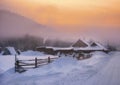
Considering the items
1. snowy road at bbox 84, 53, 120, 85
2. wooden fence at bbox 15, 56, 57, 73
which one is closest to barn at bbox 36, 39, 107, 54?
snowy road at bbox 84, 53, 120, 85

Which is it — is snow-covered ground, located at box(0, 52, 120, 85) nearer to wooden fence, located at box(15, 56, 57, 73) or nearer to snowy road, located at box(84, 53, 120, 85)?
snowy road, located at box(84, 53, 120, 85)

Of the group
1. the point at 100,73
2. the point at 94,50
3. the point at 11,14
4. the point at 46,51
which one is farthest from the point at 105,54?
the point at 11,14

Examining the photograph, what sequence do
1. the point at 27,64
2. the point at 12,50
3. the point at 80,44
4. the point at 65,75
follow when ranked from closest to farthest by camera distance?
the point at 65,75, the point at 80,44, the point at 12,50, the point at 27,64

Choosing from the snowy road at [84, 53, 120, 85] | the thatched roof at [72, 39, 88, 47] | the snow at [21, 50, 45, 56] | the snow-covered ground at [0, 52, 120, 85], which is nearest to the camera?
the snowy road at [84, 53, 120, 85]

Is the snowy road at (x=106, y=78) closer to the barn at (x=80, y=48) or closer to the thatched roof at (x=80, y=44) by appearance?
the barn at (x=80, y=48)

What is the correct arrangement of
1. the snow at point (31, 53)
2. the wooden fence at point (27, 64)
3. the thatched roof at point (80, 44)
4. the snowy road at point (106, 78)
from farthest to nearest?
the wooden fence at point (27, 64)
the snow at point (31, 53)
the thatched roof at point (80, 44)
the snowy road at point (106, 78)

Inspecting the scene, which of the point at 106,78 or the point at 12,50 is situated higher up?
the point at 12,50

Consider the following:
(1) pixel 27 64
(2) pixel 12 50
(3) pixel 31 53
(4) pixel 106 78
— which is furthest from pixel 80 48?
(2) pixel 12 50

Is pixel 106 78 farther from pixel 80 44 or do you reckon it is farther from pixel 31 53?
pixel 31 53

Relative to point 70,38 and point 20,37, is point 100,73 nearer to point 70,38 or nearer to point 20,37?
point 70,38

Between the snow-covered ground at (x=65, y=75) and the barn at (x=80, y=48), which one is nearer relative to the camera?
the snow-covered ground at (x=65, y=75)

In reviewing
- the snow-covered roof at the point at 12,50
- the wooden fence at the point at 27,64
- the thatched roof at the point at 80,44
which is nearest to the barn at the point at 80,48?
the thatched roof at the point at 80,44

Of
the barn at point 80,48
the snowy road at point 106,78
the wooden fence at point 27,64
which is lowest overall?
the snowy road at point 106,78

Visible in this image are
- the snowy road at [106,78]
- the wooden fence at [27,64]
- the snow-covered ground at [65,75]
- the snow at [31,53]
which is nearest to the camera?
the snowy road at [106,78]
